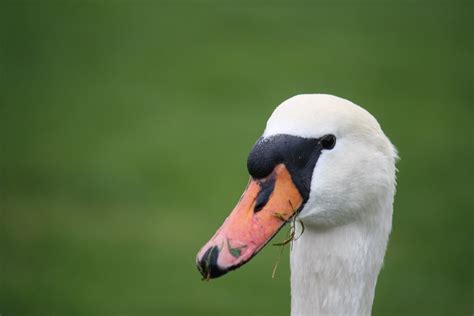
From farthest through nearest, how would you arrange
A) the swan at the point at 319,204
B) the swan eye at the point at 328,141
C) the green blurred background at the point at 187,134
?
the green blurred background at the point at 187,134
the swan eye at the point at 328,141
the swan at the point at 319,204

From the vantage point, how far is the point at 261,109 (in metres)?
8.84

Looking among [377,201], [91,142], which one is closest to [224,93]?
[91,142]

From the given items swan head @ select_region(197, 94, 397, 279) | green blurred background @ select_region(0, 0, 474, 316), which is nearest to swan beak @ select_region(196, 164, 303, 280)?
swan head @ select_region(197, 94, 397, 279)

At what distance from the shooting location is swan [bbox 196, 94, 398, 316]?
9.78 ft

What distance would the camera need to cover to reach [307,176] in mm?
3086

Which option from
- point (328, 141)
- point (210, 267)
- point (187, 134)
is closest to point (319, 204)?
point (328, 141)

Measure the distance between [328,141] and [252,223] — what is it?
39 cm

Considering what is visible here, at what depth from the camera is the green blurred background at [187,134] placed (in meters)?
6.49

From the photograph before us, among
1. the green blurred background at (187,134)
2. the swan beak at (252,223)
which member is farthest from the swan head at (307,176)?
the green blurred background at (187,134)

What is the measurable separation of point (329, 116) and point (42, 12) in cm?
800

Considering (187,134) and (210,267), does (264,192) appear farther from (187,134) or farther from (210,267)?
(187,134)

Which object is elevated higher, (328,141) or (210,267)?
(328,141)

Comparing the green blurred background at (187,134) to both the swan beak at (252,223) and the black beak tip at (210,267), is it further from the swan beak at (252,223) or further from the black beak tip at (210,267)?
the black beak tip at (210,267)

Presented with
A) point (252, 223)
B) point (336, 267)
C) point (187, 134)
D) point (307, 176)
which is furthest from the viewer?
point (187, 134)
